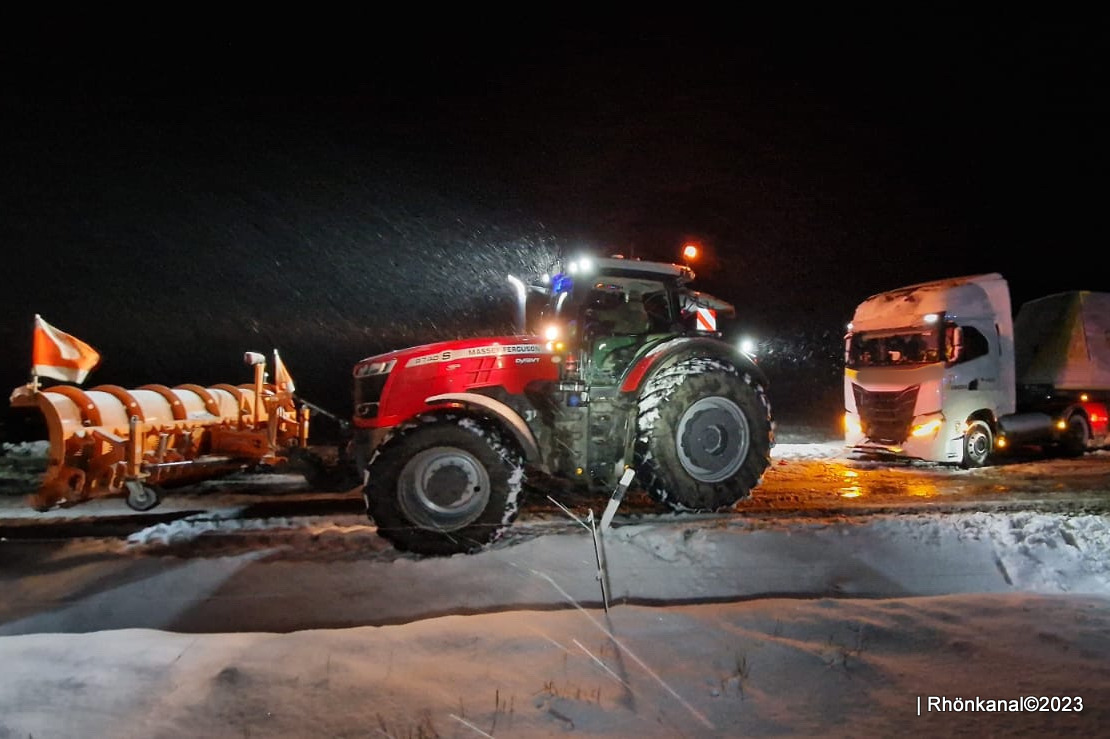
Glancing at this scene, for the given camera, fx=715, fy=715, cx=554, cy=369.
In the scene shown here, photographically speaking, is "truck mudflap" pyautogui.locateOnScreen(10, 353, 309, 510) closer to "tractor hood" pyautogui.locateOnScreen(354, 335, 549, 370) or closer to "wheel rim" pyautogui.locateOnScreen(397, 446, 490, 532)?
"tractor hood" pyautogui.locateOnScreen(354, 335, 549, 370)

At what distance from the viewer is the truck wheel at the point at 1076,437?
12930mm

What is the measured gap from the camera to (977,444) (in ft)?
37.3

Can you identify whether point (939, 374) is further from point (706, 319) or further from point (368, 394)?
point (368, 394)

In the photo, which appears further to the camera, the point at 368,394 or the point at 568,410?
the point at 368,394

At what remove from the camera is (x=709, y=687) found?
3.51 m

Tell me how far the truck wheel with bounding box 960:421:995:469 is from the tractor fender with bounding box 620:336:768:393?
594 cm

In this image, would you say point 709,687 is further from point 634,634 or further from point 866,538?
point 866,538

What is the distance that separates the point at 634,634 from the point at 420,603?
1.67 meters

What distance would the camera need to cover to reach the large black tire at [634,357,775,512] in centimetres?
664

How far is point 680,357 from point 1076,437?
1042 cm

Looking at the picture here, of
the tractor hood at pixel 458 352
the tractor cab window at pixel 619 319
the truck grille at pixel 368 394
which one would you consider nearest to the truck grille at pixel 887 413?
the tractor cab window at pixel 619 319

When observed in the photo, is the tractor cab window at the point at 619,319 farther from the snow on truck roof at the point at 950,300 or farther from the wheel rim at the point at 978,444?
the wheel rim at the point at 978,444

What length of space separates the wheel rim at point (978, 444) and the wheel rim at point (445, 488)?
28.8ft

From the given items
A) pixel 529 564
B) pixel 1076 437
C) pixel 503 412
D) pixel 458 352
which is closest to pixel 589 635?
pixel 529 564
